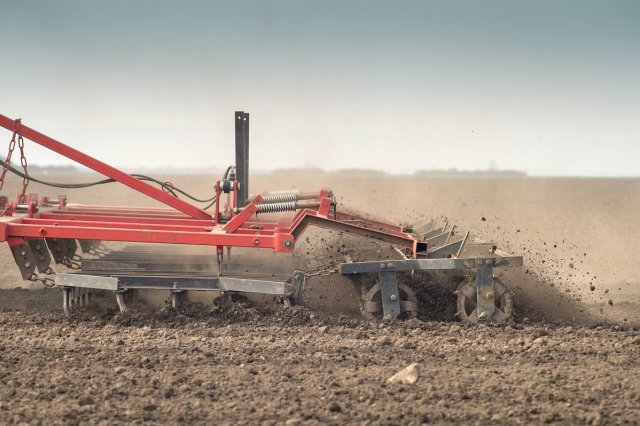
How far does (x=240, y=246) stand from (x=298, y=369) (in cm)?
200

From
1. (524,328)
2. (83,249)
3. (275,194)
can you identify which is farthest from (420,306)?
(83,249)

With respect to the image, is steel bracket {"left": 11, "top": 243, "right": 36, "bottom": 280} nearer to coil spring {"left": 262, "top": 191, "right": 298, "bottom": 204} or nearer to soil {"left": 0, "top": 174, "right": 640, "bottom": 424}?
soil {"left": 0, "top": 174, "right": 640, "bottom": 424}

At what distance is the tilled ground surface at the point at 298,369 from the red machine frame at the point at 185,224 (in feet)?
2.69

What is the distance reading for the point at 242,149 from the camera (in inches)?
331

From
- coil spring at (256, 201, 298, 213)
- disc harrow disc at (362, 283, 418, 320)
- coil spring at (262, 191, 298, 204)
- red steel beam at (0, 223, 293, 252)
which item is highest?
coil spring at (262, 191, 298, 204)

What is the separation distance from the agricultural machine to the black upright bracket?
0.04 feet

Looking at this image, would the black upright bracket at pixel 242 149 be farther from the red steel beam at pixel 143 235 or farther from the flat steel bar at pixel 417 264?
the flat steel bar at pixel 417 264

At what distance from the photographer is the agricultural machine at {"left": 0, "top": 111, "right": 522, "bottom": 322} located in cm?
819

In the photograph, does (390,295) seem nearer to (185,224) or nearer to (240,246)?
(240,246)

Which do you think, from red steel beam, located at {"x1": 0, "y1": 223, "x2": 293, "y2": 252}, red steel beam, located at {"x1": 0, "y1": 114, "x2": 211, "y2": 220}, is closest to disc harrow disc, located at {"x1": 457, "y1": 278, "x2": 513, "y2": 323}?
red steel beam, located at {"x1": 0, "y1": 223, "x2": 293, "y2": 252}

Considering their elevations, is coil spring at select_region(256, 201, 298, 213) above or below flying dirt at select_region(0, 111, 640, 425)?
above

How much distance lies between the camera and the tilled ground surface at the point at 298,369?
5.47 metres

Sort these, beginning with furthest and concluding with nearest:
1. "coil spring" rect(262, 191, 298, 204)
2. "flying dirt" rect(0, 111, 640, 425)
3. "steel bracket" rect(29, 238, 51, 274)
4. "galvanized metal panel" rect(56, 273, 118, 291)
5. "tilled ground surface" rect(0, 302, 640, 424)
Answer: "steel bracket" rect(29, 238, 51, 274), "coil spring" rect(262, 191, 298, 204), "galvanized metal panel" rect(56, 273, 118, 291), "flying dirt" rect(0, 111, 640, 425), "tilled ground surface" rect(0, 302, 640, 424)

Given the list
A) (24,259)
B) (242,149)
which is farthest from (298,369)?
(24,259)
